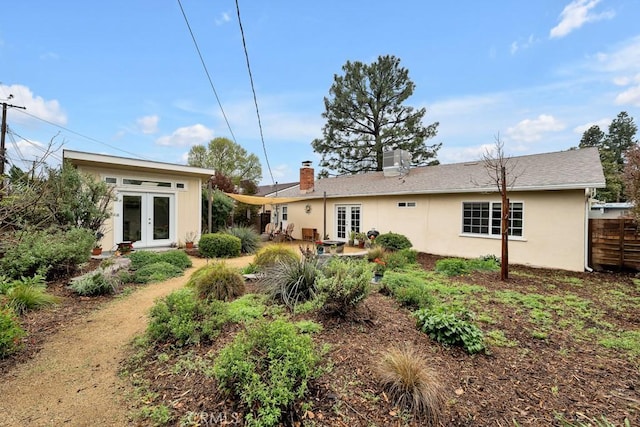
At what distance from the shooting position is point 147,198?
34.9 feet

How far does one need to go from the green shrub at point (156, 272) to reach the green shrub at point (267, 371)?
515cm

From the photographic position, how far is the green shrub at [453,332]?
10.9 feet

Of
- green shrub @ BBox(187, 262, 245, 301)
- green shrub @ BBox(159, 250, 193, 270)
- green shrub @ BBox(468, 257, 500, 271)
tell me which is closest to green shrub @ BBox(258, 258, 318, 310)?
green shrub @ BBox(187, 262, 245, 301)

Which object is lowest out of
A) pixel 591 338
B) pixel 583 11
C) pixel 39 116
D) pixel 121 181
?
pixel 591 338

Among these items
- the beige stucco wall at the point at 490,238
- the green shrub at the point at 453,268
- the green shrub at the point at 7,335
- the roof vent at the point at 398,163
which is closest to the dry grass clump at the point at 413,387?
the green shrub at the point at 7,335

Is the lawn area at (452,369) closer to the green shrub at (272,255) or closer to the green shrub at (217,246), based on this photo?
the green shrub at (272,255)

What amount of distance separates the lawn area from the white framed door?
8.85 m

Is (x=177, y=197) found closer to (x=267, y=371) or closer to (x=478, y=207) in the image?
(x=267, y=371)

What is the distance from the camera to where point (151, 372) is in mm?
2910

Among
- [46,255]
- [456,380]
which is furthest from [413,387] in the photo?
[46,255]

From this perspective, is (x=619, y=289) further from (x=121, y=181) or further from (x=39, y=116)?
(x=39, y=116)

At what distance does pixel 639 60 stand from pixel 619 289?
7.92m

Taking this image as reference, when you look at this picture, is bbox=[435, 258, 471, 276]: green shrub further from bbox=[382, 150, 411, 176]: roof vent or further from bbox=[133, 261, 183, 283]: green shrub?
bbox=[382, 150, 411, 176]: roof vent

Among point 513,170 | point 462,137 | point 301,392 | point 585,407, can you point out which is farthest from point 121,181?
point 462,137
